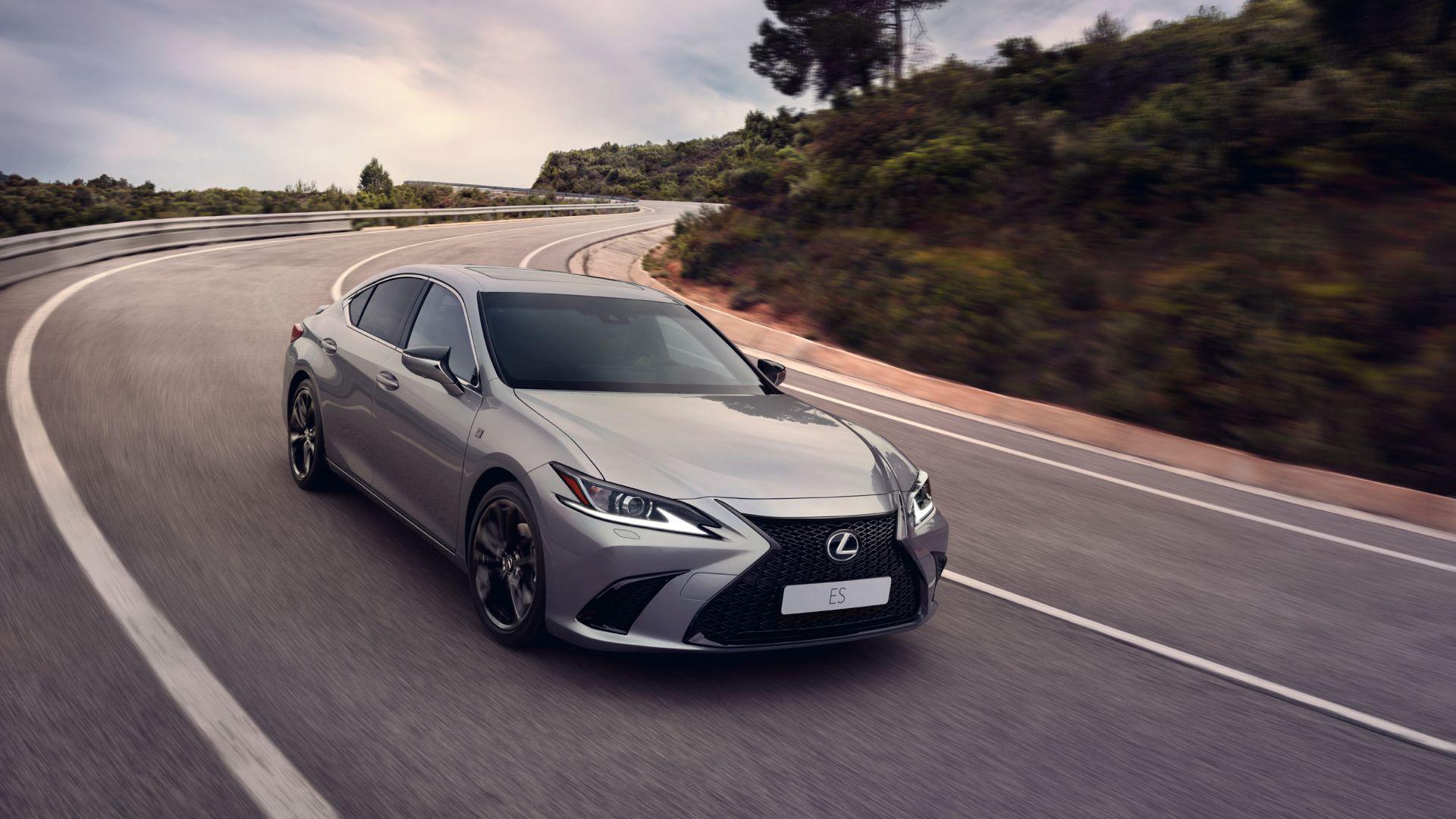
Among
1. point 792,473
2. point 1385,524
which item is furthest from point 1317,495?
point 792,473

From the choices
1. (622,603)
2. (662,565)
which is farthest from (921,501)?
(622,603)

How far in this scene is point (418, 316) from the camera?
570cm

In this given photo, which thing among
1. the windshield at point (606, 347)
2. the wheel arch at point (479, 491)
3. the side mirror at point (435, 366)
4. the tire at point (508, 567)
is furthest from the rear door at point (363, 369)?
the tire at point (508, 567)

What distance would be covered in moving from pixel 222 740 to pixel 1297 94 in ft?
46.0

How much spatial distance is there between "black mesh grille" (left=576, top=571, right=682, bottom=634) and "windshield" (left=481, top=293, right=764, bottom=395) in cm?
121

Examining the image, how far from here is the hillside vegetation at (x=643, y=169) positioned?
75750mm

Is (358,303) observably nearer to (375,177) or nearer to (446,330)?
(446,330)

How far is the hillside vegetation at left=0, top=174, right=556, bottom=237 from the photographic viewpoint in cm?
2269

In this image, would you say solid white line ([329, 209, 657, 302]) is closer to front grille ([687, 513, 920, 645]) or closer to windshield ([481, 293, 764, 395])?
windshield ([481, 293, 764, 395])

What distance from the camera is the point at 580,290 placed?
19.0ft

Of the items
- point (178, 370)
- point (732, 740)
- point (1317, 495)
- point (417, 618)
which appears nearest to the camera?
point (732, 740)

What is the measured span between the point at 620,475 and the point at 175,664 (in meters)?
1.80

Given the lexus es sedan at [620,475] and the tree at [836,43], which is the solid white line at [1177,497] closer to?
the lexus es sedan at [620,475]

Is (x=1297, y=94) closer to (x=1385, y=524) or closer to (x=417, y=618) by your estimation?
(x=1385, y=524)
